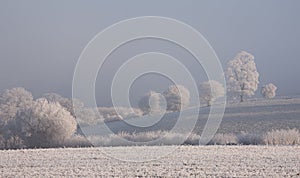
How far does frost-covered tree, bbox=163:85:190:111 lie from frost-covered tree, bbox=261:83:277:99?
21.2m

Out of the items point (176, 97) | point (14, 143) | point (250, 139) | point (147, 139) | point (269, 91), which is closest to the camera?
point (250, 139)

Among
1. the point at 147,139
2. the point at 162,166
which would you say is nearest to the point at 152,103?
the point at 147,139

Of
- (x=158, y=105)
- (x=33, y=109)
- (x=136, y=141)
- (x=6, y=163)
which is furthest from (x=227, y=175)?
(x=158, y=105)

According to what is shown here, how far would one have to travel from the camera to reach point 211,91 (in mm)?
108000

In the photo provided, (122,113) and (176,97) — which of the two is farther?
(176,97)

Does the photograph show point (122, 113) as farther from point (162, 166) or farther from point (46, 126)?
point (162, 166)

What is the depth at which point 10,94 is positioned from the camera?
11438 centimetres

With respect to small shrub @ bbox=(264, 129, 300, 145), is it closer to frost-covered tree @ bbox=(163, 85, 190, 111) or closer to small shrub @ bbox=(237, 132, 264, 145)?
small shrub @ bbox=(237, 132, 264, 145)

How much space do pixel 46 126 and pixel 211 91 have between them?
62014 mm

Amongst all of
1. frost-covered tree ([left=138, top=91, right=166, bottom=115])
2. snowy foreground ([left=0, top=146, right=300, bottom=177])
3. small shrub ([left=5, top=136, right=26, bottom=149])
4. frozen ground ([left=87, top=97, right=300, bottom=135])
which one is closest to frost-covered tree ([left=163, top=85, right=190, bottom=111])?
frost-covered tree ([left=138, top=91, right=166, bottom=115])

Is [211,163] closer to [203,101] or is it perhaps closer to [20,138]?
[20,138]

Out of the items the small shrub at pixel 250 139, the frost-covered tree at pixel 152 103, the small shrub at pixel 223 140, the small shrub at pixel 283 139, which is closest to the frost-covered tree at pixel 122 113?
the frost-covered tree at pixel 152 103

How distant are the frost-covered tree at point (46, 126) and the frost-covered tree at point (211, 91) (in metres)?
56.6

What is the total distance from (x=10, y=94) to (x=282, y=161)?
324 feet
